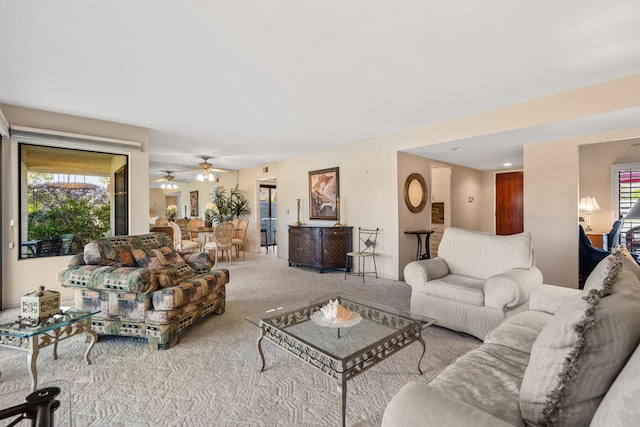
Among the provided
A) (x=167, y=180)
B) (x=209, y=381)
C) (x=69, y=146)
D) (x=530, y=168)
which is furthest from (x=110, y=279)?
(x=167, y=180)

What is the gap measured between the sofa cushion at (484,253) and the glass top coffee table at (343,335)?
1.30 meters

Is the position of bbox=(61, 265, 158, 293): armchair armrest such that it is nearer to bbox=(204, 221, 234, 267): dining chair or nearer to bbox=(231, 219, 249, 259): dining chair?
bbox=(204, 221, 234, 267): dining chair

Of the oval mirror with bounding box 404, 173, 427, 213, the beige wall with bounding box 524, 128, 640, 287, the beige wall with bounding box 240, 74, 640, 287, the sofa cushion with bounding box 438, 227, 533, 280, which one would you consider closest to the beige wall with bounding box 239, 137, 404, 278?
the beige wall with bounding box 240, 74, 640, 287

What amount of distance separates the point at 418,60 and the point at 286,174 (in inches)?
190

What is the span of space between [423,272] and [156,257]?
2889 mm

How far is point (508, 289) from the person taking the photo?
2.35 meters

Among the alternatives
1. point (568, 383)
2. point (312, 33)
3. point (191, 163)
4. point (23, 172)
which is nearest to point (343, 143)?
point (312, 33)

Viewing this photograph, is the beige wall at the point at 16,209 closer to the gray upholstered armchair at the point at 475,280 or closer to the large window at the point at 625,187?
the gray upholstered armchair at the point at 475,280

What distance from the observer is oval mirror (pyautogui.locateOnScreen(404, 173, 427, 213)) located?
5.03 metres

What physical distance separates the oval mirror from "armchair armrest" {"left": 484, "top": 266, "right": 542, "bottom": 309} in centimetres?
263

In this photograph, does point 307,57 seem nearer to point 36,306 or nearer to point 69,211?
point 36,306

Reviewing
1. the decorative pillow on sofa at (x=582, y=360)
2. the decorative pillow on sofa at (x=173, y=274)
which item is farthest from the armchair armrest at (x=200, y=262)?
the decorative pillow on sofa at (x=582, y=360)

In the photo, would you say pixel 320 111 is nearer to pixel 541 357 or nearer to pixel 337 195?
pixel 337 195

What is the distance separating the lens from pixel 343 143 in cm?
555
